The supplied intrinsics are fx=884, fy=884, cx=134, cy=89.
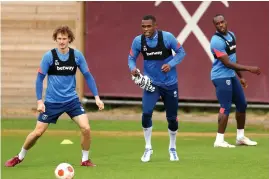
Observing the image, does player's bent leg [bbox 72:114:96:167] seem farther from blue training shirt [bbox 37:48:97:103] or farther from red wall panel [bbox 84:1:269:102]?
red wall panel [bbox 84:1:269:102]

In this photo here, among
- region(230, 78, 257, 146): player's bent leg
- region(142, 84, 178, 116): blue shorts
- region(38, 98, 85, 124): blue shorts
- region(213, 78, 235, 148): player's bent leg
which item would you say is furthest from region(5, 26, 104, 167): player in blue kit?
region(230, 78, 257, 146): player's bent leg

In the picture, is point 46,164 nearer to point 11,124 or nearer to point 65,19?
point 11,124

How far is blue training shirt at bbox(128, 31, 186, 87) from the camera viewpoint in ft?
44.7

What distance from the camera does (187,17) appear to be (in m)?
21.4

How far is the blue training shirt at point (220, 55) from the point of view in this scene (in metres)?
15.4

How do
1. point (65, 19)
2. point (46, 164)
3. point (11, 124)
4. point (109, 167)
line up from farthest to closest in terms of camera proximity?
point (65, 19) < point (11, 124) < point (46, 164) < point (109, 167)

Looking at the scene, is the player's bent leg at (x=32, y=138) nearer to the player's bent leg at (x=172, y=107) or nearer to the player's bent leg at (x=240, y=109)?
the player's bent leg at (x=172, y=107)

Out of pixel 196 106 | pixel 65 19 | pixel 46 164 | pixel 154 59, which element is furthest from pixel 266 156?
pixel 65 19

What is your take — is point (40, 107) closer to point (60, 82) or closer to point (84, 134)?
point (60, 82)

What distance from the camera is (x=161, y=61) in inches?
539

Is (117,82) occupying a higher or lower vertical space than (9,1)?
lower

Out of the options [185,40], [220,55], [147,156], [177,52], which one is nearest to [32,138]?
[147,156]

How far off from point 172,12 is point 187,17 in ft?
1.30

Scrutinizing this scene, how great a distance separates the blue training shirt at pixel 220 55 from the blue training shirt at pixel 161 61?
6.04 feet
